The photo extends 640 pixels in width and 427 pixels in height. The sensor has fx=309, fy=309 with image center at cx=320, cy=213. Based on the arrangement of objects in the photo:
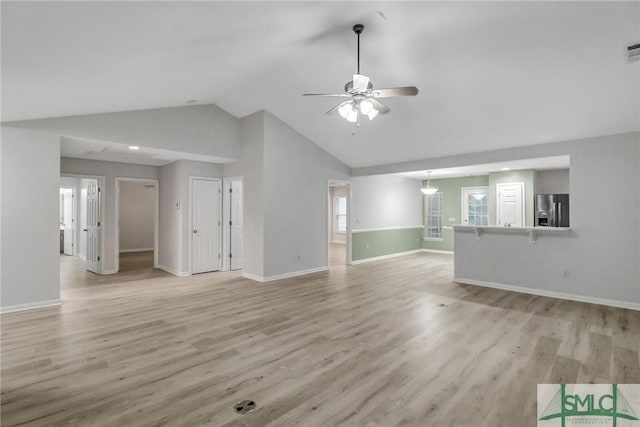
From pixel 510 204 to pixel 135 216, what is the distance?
A: 1177 centimetres

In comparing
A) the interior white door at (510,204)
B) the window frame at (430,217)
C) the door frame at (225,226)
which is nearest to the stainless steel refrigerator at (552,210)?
the interior white door at (510,204)

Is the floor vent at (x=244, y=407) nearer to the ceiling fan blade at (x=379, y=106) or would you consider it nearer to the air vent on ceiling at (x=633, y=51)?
the ceiling fan blade at (x=379, y=106)

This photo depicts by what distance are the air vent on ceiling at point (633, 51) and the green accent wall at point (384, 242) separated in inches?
231

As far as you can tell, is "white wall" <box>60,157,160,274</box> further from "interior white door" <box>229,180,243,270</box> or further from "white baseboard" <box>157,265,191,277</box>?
"interior white door" <box>229,180,243,270</box>

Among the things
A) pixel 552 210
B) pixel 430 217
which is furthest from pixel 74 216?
pixel 552 210

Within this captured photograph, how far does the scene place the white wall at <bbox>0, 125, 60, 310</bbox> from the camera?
163 inches

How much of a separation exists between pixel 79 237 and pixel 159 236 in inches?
140

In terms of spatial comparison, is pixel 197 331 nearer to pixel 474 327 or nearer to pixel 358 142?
pixel 474 327

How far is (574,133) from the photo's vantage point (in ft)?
15.4

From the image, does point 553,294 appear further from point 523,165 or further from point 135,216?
point 135,216

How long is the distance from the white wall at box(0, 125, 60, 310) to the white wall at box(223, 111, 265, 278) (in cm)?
300

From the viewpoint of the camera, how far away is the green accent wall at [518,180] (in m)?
7.75

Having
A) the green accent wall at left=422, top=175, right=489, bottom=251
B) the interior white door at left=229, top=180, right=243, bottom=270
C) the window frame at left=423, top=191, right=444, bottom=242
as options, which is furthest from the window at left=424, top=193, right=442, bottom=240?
the interior white door at left=229, top=180, right=243, bottom=270

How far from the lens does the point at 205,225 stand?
703 cm
